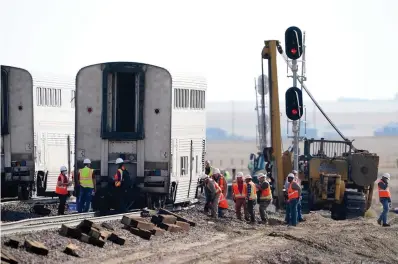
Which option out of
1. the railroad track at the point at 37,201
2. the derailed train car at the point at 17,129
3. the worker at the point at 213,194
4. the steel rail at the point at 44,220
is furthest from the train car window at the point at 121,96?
the railroad track at the point at 37,201

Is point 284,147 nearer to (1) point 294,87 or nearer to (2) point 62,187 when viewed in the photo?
(1) point 294,87

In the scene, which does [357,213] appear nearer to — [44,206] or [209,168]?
[209,168]

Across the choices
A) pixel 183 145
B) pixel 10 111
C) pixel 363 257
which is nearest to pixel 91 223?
pixel 363 257

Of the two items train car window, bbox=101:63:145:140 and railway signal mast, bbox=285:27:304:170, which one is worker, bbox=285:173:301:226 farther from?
train car window, bbox=101:63:145:140

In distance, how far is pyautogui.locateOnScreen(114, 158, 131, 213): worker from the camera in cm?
2467

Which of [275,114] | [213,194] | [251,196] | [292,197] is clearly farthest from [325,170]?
[213,194]

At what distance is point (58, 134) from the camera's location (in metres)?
30.8

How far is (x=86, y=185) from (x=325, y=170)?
828 centimetres

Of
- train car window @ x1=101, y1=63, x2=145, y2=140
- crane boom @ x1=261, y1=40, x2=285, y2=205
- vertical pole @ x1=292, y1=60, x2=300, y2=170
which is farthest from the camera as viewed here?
crane boom @ x1=261, y1=40, x2=285, y2=205

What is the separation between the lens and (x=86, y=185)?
24938mm

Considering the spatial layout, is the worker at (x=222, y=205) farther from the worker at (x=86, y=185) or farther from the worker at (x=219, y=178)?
the worker at (x=86, y=185)

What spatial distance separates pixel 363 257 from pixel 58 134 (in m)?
13.2

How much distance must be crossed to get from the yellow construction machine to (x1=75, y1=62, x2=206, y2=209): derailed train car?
384 cm

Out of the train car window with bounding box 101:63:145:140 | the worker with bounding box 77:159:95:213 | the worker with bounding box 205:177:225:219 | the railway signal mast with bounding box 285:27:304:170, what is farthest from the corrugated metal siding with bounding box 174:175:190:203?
the railway signal mast with bounding box 285:27:304:170
